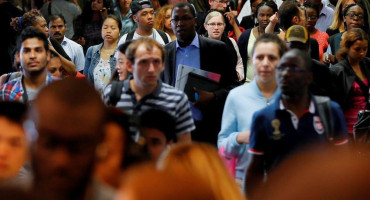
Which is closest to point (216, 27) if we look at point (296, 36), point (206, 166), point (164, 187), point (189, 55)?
point (189, 55)

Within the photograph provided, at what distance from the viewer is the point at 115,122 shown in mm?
3818

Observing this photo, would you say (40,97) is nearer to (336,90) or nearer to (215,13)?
(336,90)

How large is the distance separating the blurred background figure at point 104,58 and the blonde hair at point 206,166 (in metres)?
6.52

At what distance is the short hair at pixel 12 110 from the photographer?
4723mm

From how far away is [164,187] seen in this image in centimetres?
239

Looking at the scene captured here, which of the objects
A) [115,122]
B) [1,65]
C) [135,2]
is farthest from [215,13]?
[115,122]

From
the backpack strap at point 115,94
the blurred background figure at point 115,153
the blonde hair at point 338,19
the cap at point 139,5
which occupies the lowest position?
the blonde hair at point 338,19

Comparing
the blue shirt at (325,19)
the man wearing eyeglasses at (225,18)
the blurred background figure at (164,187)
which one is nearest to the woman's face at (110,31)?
the man wearing eyeglasses at (225,18)

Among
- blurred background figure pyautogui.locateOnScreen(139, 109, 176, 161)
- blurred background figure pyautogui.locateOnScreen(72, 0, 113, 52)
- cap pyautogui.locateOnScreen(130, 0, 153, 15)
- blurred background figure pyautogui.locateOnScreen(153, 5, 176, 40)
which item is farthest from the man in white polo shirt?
blurred background figure pyautogui.locateOnScreen(139, 109, 176, 161)

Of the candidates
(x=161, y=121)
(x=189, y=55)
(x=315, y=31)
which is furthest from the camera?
(x=315, y=31)

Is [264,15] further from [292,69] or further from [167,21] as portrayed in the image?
[292,69]

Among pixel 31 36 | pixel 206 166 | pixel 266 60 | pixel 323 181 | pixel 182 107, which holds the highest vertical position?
pixel 206 166

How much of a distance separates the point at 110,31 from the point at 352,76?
311 cm

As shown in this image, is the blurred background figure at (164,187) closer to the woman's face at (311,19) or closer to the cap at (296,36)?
the cap at (296,36)
